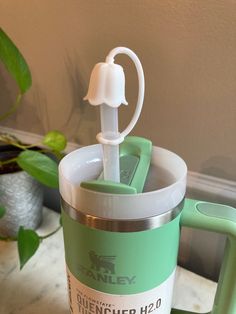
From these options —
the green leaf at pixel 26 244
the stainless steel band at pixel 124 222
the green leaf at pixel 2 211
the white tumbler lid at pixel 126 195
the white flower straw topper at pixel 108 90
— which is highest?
the white flower straw topper at pixel 108 90

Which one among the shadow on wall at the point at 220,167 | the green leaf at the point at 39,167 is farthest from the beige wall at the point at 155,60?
the green leaf at the point at 39,167

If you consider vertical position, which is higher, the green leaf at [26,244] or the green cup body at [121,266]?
the green cup body at [121,266]

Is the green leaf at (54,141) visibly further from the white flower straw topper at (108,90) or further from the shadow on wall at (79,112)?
the white flower straw topper at (108,90)

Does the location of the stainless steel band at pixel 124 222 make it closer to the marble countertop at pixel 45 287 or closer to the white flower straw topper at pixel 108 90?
the white flower straw topper at pixel 108 90

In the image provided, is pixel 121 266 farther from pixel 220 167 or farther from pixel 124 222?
pixel 220 167

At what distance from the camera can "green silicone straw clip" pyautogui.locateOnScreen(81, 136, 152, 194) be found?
0.96 feet

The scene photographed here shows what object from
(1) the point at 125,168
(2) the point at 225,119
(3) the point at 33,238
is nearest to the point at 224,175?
(2) the point at 225,119

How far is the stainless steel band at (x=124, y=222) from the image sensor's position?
0.97 feet

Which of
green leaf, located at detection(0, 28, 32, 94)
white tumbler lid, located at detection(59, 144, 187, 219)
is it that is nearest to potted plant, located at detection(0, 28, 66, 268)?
green leaf, located at detection(0, 28, 32, 94)

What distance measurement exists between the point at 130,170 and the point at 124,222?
69 mm

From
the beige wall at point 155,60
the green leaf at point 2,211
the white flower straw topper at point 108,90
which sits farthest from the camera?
the green leaf at point 2,211

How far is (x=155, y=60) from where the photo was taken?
1.51 feet

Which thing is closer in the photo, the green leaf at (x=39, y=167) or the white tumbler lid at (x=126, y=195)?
the white tumbler lid at (x=126, y=195)

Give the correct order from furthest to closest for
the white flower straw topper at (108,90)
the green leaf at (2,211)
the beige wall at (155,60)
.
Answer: the green leaf at (2,211) < the beige wall at (155,60) < the white flower straw topper at (108,90)
